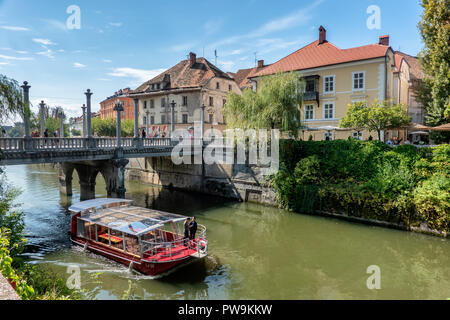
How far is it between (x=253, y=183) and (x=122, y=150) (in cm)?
1114

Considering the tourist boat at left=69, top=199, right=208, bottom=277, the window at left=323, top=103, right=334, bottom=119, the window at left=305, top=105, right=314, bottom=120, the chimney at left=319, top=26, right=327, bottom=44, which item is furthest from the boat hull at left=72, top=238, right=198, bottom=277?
the chimney at left=319, top=26, right=327, bottom=44

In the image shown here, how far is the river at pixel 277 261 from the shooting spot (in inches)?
468

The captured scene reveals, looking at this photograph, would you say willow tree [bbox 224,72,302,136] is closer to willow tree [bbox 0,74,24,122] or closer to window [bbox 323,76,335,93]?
window [bbox 323,76,335,93]

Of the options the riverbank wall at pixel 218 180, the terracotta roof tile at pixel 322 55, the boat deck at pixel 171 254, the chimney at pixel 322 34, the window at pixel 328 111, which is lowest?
the boat deck at pixel 171 254

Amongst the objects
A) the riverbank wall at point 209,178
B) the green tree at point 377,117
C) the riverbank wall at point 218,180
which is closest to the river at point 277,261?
the riverbank wall at point 218,180

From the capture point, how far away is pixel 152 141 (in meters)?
26.5

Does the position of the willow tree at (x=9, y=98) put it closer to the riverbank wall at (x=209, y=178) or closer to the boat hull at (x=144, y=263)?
the boat hull at (x=144, y=263)

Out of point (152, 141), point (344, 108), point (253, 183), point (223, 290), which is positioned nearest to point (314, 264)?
point (223, 290)

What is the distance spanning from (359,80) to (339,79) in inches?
76.6

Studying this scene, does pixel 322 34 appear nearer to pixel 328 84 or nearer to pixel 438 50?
pixel 328 84

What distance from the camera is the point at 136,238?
13.5m

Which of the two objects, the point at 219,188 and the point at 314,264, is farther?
the point at 219,188

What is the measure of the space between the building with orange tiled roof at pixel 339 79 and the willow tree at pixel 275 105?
6.78 ft

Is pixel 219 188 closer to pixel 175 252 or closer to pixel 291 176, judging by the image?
pixel 291 176
